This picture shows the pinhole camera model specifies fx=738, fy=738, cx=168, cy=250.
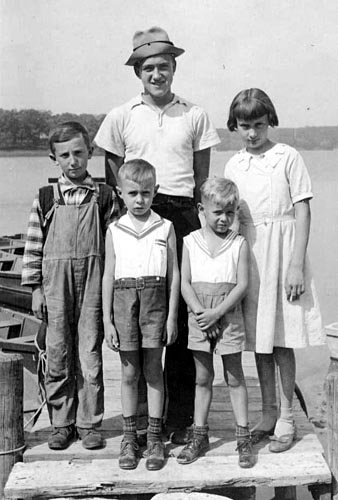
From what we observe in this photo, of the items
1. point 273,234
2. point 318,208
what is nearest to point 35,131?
point 318,208

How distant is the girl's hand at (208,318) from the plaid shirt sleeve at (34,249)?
0.86 meters

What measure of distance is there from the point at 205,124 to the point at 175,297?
927mm

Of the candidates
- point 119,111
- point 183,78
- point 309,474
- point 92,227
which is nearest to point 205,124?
point 119,111

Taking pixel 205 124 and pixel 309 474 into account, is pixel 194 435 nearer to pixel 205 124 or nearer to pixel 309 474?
pixel 309 474

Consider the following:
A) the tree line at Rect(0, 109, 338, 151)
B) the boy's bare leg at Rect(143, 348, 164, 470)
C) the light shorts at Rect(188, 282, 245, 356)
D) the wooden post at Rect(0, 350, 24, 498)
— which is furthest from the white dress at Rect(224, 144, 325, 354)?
the tree line at Rect(0, 109, 338, 151)

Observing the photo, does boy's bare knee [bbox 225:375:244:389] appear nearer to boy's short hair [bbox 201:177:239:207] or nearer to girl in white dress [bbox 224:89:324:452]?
girl in white dress [bbox 224:89:324:452]

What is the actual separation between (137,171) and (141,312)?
664 millimetres

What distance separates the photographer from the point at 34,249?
3713 millimetres

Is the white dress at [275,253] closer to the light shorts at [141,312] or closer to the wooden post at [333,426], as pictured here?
the wooden post at [333,426]

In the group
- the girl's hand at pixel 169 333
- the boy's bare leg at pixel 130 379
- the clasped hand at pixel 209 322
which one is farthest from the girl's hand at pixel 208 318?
the boy's bare leg at pixel 130 379

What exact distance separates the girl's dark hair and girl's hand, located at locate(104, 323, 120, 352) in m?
1.20

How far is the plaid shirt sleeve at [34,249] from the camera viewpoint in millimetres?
3691

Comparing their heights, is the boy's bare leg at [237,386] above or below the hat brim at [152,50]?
below

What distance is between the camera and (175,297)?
11.6 feet
